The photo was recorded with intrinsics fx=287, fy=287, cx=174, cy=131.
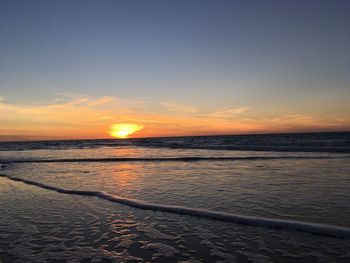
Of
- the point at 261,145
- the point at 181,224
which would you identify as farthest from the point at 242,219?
the point at 261,145

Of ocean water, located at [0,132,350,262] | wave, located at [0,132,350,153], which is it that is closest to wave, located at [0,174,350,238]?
ocean water, located at [0,132,350,262]

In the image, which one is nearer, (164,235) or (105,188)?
(164,235)

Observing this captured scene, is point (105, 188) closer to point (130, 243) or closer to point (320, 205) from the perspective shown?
point (130, 243)

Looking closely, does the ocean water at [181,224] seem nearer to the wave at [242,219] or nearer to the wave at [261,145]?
the wave at [242,219]

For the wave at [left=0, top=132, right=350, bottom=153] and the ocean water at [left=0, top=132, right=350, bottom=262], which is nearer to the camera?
the ocean water at [left=0, top=132, right=350, bottom=262]

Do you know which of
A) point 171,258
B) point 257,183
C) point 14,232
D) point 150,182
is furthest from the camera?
point 150,182

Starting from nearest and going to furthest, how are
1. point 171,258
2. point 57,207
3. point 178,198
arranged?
1. point 171,258
2. point 57,207
3. point 178,198

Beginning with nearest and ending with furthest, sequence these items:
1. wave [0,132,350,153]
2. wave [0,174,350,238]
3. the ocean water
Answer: the ocean water → wave [0,174,350,238] → wave [0,132,350,153]

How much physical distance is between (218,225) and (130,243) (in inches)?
70.7

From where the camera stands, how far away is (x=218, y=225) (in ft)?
18.3

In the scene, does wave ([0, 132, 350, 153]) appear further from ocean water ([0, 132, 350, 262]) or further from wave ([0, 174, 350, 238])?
wave ([0, 174, 350, 238])

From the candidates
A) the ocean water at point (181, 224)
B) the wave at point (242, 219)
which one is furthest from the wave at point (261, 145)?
the wave at point (242, 219)

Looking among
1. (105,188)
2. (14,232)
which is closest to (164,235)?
(14,232)

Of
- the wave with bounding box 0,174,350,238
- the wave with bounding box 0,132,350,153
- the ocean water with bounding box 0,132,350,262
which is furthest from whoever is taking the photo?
the wave with bounding box 0,132,350,153
